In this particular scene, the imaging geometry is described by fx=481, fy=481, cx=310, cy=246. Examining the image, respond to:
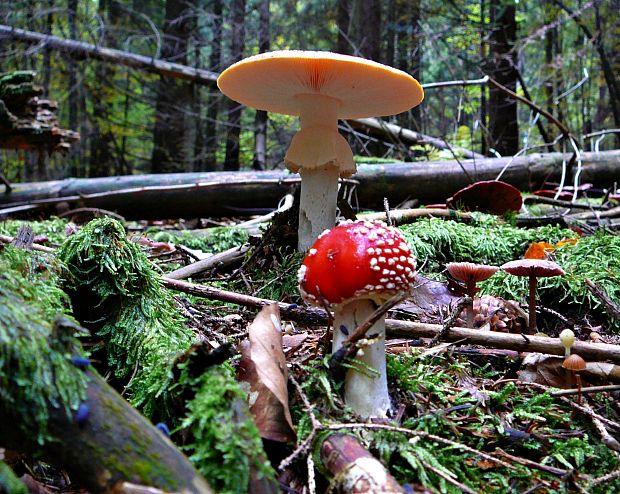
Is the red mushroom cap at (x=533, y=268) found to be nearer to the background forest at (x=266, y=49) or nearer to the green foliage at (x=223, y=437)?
the green foliage at (x=223, y=437)

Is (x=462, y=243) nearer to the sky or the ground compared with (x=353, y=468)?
nearer to the sky

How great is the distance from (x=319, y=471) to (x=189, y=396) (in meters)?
0.41

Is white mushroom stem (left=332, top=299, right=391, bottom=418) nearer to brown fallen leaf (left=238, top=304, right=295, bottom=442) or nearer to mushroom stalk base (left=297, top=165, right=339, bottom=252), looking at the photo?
brown fallen leaf (left=238, top=304, right=295, bottom=442)

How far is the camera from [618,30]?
1091 centimetres

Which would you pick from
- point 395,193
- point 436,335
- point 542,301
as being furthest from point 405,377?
point 395,193

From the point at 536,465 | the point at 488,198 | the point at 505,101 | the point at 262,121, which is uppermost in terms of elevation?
the point at 505,101

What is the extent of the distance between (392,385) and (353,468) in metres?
0.57

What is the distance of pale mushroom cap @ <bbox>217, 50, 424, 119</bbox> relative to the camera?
7.18 feet

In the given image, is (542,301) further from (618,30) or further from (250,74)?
(618,30)

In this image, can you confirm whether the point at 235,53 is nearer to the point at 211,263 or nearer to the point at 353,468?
the point at 211,263

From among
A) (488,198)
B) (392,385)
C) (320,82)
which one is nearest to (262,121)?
(488,198)

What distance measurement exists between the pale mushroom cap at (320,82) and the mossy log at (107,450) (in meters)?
1.65

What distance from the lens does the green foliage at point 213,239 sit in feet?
13.9

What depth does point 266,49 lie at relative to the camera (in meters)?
9.52
